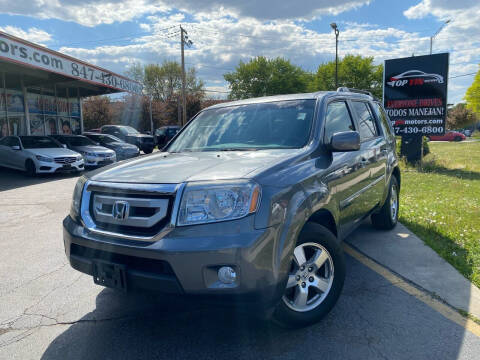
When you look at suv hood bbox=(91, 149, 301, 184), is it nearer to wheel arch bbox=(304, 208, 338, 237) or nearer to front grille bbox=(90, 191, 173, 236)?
front grille bbox=(90, 191, 173, 236)

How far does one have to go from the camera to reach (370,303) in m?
3.34

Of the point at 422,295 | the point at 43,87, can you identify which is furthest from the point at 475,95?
the point at 422,295

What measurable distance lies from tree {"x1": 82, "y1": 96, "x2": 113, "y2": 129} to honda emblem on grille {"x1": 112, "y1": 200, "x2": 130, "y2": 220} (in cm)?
4315

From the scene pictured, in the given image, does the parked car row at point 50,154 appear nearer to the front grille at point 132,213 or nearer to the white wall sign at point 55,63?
the white wall sign at point 55,63

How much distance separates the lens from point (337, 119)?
3984 mm

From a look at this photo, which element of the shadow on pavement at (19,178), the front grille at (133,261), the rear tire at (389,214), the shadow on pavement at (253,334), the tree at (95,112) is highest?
the tree at (95,112)

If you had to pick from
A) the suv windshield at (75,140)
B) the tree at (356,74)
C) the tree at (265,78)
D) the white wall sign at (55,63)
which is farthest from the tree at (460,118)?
the suv windshield at (75,140)

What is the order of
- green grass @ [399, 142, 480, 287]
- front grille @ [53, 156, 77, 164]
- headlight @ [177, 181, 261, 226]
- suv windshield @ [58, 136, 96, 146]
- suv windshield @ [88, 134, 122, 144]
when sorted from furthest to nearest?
suv windshield @ [88, 134, 122, 144] → suv windshield @ [58, 136, 96, 146] → front grille @ [53, 156, 77, 164] → green grass @ [399, 142, 480, 287] → headlight @ [177, 181, 261, 226]

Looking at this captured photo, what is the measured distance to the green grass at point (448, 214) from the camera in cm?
449

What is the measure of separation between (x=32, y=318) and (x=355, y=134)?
3156mm

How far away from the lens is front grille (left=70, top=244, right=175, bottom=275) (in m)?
2.41

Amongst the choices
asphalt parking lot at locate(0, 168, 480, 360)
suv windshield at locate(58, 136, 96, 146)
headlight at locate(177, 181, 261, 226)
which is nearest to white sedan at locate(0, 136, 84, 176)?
suv windshield at locate(58, 136, 96, 146)

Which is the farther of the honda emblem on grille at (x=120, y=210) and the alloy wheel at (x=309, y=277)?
the alloy wheel at (x=309, y=277)

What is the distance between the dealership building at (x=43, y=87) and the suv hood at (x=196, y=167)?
42.6 ft
